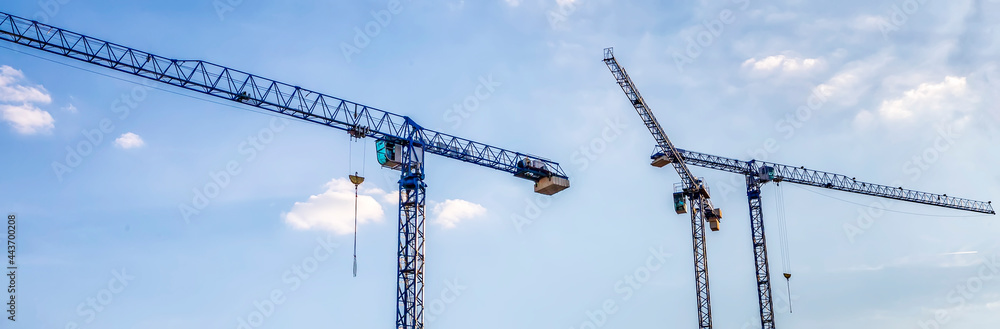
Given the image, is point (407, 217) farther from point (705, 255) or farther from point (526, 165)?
point (705, 255)

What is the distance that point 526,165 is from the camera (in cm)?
8238

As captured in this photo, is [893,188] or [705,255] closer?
[705,255]

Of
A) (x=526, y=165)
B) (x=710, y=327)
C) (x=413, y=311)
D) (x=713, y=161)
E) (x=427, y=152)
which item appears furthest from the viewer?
(x=713, y=161)

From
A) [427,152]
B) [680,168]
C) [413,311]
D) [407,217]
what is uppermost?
[680,168]

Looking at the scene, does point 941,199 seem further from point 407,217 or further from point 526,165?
point 407,217

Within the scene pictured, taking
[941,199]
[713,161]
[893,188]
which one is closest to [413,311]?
[713,161]

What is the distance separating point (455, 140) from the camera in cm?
7919

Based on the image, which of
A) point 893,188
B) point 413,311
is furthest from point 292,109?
point 893,188

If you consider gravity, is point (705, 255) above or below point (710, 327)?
above

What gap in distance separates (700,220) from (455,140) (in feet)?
136

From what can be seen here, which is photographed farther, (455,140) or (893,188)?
(893,188)

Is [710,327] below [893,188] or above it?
below

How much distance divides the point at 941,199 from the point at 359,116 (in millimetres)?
116400

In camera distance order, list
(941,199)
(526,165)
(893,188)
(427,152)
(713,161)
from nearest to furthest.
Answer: (427,152) < (526,165) < (713,161) < (893,188) < (941,199)
